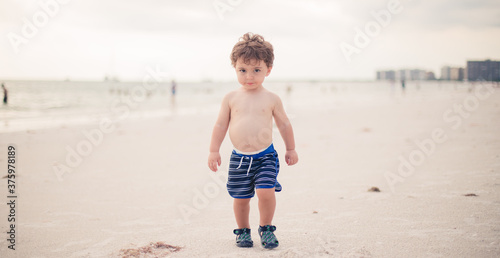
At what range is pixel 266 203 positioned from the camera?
8.63 feet

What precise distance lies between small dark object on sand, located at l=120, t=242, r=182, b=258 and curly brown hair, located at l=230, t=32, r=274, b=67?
60.0 inches

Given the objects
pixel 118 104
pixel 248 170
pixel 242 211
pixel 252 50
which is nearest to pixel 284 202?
pixel 242 211

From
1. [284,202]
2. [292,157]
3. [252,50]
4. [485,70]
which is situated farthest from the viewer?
[485,70]

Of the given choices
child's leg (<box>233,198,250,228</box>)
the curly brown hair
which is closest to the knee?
child's leg (<box>233,198,250,228</box>)

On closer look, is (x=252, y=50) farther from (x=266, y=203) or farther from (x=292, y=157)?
(x=266, y=203)

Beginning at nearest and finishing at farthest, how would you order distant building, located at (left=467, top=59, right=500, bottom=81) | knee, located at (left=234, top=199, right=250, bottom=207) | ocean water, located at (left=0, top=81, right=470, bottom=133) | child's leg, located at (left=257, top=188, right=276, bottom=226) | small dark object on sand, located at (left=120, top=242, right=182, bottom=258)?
small dark object on sand, located at (left=120, top=242, right=182, bottom=258) < child's leg, located at (left=257, top=188, right=276, bottom=226) < knee, located at (left=234, top=199, right=250, bottom=207) < ocean water, located at (left=0, top=81, right=470, bottom=133) < distant building, located at (left=467, top=59, right=500, bottom=81)

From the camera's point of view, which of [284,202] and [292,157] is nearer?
[292,157]

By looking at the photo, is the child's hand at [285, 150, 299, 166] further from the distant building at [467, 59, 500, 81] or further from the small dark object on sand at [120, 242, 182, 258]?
the distant building at [467, 59, 500, 81]

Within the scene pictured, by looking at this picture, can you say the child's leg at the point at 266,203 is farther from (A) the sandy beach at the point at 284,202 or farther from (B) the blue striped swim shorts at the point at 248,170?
(A) the sandy beach at the point at 284,202

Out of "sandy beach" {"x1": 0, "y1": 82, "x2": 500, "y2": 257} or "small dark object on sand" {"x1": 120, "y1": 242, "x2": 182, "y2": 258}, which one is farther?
"sandy beach" {"x1": 0, "y1": 82, "x2": 500, "y2": 257}

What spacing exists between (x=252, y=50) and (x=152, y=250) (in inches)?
66.9

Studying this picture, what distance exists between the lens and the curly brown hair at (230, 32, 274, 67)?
104 inches

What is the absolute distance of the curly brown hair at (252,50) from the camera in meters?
2.64

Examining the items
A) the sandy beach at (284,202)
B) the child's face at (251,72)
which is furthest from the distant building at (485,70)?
the child's face at (251,72)
